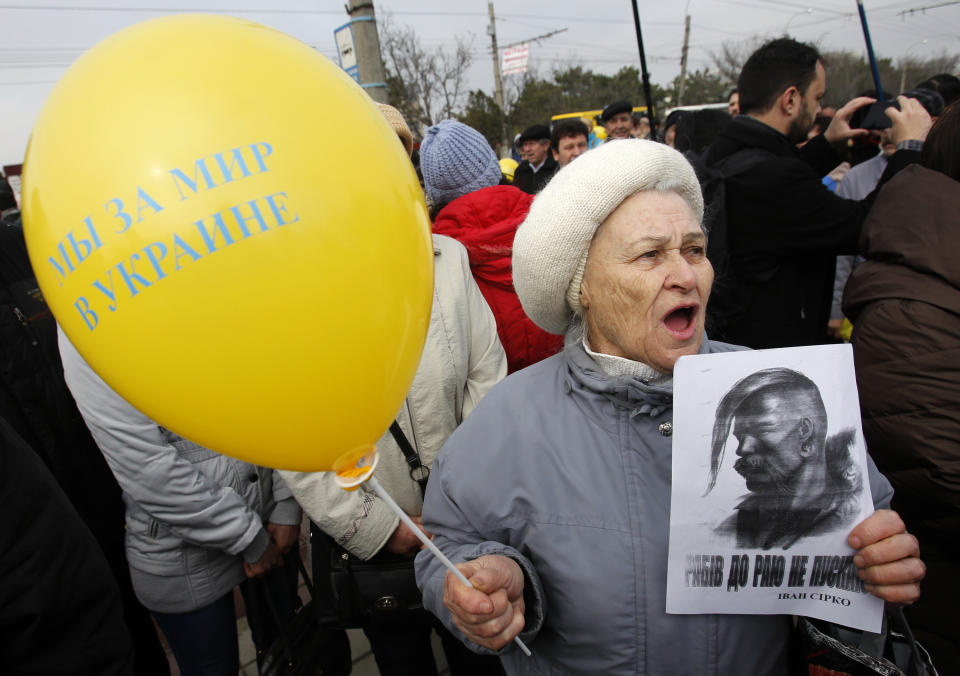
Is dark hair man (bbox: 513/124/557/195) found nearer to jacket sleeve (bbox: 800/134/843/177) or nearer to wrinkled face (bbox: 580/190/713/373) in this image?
jacket sleeve (bbox: 800/134/843/177)

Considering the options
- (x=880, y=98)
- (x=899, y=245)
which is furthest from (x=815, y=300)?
(x=880, y=98)

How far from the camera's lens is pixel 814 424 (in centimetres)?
104

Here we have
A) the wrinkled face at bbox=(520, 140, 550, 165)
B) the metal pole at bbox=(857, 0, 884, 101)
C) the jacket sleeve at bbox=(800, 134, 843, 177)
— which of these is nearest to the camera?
the jacket sleeve at bbox=(800, 134, 843, 177)

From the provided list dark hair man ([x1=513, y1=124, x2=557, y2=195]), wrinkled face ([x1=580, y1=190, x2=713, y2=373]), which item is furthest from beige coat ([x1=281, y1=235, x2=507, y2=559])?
dark hair man ([x1=513, y1=124, x2=557, y2=195])

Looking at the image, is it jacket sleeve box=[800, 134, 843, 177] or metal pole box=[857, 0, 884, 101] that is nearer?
jacket sleeve box=[800, 134, 843, 177]

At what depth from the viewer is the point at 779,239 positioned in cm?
233

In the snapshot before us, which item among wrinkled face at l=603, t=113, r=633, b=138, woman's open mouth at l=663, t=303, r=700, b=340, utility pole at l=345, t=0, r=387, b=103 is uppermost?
utility pole at l=345, t=0, r=387, b=103

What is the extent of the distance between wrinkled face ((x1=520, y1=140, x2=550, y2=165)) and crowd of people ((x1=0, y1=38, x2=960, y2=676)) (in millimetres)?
4497

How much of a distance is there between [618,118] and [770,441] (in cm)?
602

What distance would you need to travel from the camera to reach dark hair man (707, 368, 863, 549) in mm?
1035

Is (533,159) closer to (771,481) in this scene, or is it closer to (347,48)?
(347,48)

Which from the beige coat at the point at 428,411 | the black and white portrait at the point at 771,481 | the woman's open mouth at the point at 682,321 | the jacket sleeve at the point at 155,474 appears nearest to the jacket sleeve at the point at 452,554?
the black and white portrait at the point at 771,481

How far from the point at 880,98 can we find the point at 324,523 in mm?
4102

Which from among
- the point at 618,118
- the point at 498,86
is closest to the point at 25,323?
the point at 618,118
